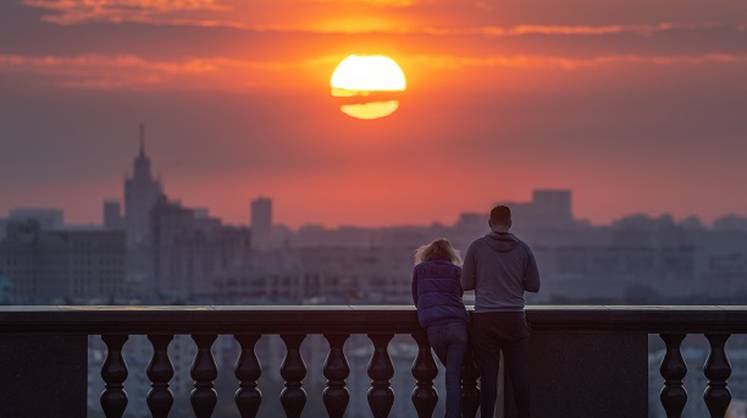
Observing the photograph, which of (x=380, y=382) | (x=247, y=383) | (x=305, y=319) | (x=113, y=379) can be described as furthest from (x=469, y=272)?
(x=113, y=379)

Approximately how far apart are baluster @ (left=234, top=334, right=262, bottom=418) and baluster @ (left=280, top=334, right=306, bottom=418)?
0.56ft

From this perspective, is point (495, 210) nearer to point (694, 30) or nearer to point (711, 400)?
point (711, 400)

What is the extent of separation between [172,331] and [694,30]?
178436 millimetres

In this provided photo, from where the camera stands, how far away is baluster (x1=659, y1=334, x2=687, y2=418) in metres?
13.0

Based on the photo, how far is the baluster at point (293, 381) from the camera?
1273cm

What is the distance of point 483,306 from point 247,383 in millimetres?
1763

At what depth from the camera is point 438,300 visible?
1330 cm

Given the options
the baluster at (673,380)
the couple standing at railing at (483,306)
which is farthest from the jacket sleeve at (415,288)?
the baluster at (673,380)

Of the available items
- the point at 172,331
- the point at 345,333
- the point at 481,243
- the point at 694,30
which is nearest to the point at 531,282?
the point at 481,243

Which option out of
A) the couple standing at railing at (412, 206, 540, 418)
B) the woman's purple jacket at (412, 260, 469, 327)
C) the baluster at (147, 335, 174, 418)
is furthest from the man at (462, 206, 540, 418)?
the baluster at (147, 335, 174, 418)

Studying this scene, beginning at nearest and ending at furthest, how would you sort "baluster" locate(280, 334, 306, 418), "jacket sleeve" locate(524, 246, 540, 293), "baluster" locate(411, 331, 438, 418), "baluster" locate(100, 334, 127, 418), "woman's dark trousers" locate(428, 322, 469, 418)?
"baluster" locate(100, 334, 127, 418)
"baluster" locate(280, 334, 306, 418)
"baluster" locate(411, 331, 438, 418)
"woman's dark trousers" locate(428, 322, 469, 418)
"jacket sleeve" locate(524, 246, 540, 293)

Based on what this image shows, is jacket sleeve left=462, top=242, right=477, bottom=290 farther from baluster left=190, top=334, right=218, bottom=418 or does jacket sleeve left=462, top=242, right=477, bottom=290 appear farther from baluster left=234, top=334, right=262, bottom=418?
baluster left=190, top=334, right=218, bottom=418

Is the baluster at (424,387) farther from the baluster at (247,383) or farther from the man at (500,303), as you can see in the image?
the baluster at (247,383)

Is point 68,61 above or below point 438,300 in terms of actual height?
above
